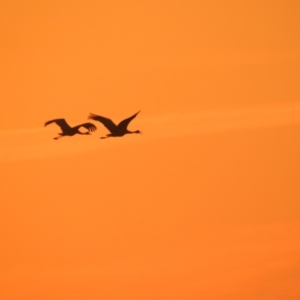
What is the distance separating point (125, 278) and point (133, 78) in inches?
37.8

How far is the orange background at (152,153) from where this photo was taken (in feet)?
5.00

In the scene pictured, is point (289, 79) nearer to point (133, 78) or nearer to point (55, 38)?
point (133, 78)

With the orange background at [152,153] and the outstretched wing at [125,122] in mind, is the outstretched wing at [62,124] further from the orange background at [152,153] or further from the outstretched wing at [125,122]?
the outstretched wing at [125,122]

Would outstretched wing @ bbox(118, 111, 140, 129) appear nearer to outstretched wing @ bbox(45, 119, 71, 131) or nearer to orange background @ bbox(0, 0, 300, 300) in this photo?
orange background @ bbox(0, 0, 300, 300)

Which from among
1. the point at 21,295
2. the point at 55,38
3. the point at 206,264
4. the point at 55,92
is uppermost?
the point at 55,38

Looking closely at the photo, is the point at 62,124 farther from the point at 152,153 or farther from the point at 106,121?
the point at 152,153

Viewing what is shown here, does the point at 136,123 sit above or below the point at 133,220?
above

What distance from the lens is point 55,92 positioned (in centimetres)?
155

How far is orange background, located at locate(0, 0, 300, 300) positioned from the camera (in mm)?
1523

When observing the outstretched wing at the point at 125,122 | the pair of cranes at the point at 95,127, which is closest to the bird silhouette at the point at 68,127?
the pair of cranes at the point at 95,127

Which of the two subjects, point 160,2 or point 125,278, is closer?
point 160,2

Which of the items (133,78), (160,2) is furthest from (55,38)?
(160,2)

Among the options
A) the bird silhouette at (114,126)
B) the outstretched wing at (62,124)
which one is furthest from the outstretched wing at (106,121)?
the outstretched wing at (62,124)

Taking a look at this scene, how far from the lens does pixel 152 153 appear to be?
157 cm
